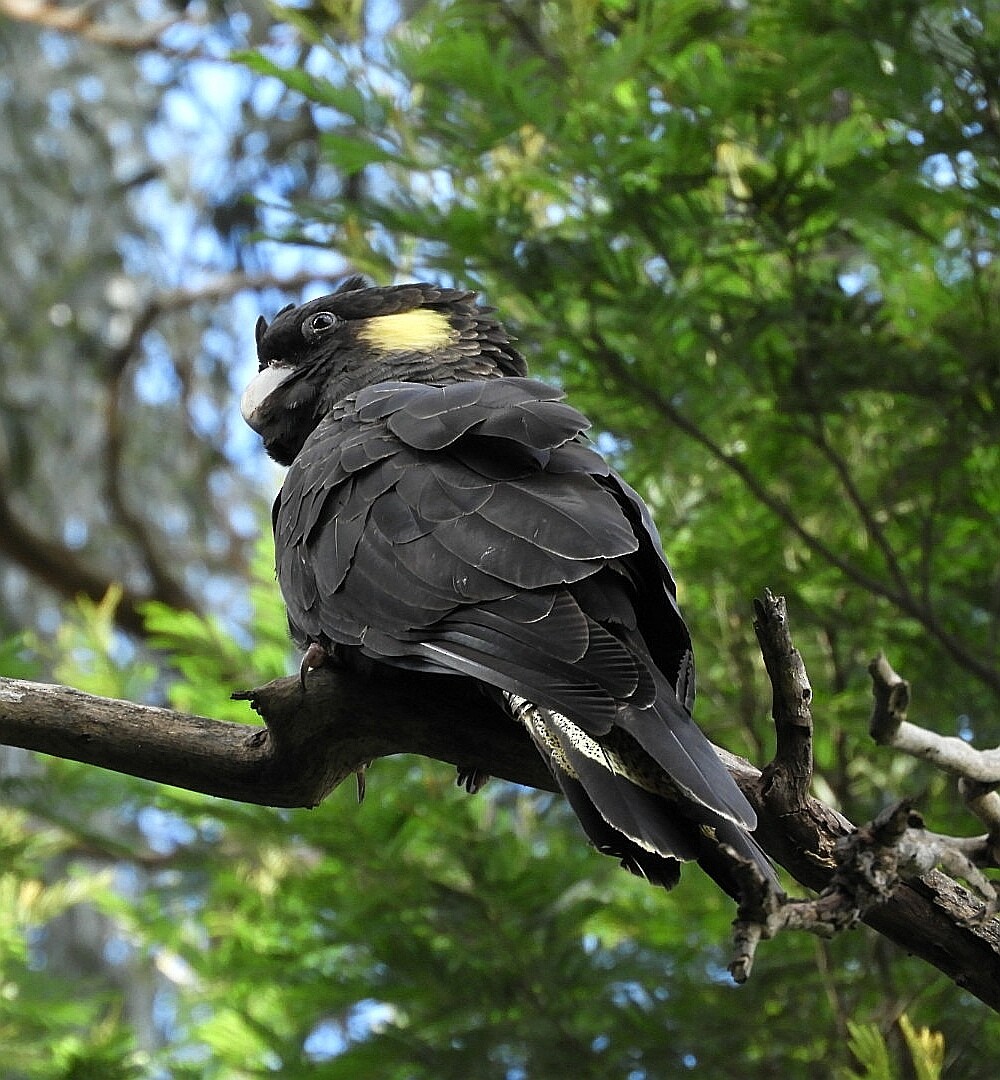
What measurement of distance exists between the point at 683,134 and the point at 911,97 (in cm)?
81

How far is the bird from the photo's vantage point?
2.56m

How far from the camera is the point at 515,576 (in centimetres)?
293

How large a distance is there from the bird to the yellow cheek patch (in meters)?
0.36

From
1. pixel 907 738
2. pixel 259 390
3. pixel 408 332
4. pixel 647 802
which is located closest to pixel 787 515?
pixel 408 332

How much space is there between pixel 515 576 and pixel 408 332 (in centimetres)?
169

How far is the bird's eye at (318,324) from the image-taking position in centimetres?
447

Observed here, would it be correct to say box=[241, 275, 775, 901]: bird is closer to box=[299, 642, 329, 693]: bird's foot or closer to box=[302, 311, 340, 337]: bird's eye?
box=[299, 642, 329, 693]: bird's foot

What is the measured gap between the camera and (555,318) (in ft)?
17.1

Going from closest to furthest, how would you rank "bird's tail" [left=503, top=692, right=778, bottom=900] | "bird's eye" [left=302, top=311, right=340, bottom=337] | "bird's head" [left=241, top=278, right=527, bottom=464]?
"bird's tail" [left=503, top=692, right=778, bottom=900] < "bird's head" [left=241, top=278, right=527, bottom=464] < "bird's eye" [left=302, top=311, right=340, bottom=337]

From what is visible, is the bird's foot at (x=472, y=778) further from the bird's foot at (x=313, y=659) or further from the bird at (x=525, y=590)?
the bird's foot at (x=313, y=659)

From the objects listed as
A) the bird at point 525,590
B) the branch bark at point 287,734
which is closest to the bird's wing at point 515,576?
the bird at point 525,590

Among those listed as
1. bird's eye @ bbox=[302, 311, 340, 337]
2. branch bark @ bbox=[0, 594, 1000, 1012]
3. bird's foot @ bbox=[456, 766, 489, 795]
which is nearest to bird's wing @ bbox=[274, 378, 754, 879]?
branch bark @ bbox=[0, 594, 1000, 1012]

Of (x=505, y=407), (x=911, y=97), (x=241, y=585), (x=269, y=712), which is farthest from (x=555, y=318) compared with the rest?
(x=241, y=585)

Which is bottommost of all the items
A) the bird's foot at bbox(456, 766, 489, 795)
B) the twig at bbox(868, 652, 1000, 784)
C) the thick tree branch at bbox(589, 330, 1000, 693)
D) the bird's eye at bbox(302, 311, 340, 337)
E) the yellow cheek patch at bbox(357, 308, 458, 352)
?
the bird's foot at bbox(456, 766, 489, 795)
